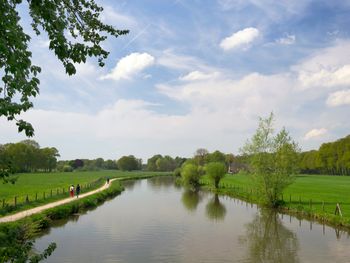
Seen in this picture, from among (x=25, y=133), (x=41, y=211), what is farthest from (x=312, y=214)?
(x=25, y=133)

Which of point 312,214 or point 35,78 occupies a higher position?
point 35,78

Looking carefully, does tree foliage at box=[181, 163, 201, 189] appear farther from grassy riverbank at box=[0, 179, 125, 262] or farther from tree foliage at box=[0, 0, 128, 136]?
tree foliage at box=[0, 0, 128, 136]

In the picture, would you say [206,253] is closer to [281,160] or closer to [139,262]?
[139,262]

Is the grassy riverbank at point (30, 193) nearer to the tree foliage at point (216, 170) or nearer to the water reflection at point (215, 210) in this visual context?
the water reflection at point (215, 210)

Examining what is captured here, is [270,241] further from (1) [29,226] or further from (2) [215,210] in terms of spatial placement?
(1) [29,226]

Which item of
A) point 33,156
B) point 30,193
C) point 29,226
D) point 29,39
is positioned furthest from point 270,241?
point 33,156

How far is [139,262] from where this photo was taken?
23.0 metres

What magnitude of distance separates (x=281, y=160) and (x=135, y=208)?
62.0ft

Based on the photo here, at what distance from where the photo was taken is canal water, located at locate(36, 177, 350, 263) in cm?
2477

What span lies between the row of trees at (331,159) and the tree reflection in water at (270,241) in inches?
3873

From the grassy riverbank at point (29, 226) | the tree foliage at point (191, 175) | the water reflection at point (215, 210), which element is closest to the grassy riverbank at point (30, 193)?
the grassy riverbank at point (29, 226)

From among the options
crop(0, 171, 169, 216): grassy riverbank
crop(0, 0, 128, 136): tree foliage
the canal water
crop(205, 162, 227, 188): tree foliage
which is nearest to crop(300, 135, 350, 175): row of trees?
crop(205, 162, 227, 188): tree foliage

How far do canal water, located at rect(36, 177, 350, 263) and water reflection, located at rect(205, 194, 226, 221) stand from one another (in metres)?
0.12

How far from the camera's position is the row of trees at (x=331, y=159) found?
136 metres
